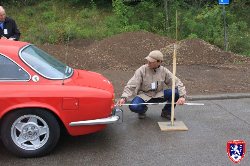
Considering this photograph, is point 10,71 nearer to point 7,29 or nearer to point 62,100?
point 62,100

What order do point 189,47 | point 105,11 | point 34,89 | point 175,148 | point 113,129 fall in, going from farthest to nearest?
point 105,11 → point 189,47 → point 113,129 → point 175,148 → point 34,89

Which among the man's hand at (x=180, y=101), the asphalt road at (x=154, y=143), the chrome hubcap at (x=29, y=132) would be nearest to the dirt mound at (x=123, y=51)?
the asphalt road at (x=154, y=143)

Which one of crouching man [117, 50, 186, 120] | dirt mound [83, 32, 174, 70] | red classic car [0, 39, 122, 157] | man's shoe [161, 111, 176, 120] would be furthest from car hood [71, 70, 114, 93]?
dirt mound [83, 32, 174, 70]

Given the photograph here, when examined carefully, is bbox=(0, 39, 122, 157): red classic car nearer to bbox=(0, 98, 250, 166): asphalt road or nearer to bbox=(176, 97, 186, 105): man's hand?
bbox=(0, 98, 250, 166): asphalt road

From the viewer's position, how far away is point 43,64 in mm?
5434

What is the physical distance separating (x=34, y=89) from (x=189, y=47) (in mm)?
8006

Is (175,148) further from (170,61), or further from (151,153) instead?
(170,61)

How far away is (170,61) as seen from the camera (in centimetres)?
1145

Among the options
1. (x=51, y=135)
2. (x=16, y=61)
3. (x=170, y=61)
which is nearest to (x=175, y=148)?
(x=51, y=135)

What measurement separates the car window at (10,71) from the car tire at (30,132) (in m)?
0.44

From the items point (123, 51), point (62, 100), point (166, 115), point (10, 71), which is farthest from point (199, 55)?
point (10, 71)

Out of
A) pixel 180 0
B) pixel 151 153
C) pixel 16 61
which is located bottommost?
pixel 151 153

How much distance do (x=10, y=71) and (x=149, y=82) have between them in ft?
7.30

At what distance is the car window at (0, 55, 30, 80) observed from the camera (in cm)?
518
